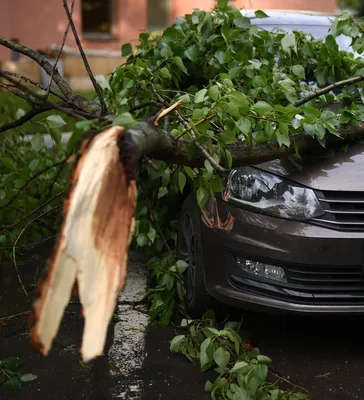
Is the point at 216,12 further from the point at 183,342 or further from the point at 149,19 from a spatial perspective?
the point at 149,19

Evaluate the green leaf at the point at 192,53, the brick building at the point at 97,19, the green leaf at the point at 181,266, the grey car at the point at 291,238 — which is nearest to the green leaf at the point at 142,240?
the green leaf at the point at 181,266

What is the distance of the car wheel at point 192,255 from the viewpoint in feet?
14.8

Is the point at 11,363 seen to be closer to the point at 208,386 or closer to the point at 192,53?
the point at 208,386

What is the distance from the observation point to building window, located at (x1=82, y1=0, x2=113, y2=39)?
901 inches

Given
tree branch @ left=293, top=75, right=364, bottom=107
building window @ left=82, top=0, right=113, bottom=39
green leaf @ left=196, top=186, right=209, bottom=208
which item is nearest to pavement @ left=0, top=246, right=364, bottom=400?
green leaf @ left=196, top=186, right=209, bottom=208

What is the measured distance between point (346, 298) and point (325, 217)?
40 cm

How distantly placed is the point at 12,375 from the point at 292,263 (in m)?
1.40

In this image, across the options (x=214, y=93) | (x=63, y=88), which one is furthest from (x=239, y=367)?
(x=63, y=88)

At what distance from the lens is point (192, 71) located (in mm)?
5227

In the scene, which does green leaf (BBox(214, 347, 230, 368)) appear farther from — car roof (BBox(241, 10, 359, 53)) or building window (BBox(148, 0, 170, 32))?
building window (BBox(148, 0, 170, 32))

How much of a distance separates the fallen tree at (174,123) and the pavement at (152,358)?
0.58 m

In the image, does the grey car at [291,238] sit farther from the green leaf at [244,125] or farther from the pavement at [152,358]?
the green leaf at [244,125]

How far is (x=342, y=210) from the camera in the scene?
161 inches

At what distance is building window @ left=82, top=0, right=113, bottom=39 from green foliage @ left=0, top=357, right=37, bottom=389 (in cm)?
1957
